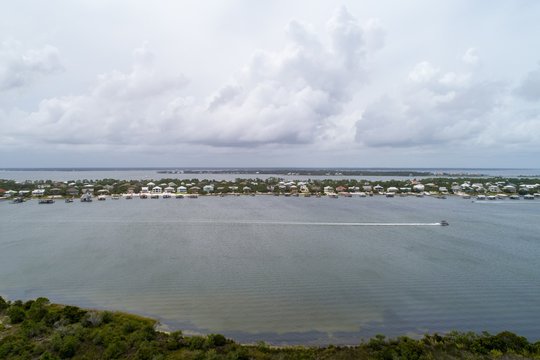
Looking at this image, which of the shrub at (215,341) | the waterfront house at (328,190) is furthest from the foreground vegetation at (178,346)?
the waterfront house at (328,190)

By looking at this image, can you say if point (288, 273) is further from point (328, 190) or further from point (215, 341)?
point (328, 190)

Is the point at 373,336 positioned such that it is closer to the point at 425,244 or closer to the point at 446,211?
the point at 425,244

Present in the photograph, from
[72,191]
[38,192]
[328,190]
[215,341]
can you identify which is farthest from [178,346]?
[38,192]

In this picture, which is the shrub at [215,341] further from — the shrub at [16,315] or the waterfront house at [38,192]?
the waterfront house at [38,192]

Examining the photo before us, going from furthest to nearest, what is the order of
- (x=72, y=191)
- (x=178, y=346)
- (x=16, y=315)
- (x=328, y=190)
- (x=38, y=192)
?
(x=328, y=190)
(x=72, y=191)
(x=38, y=192)
(x=16, y=315)
(x=178, y=346)

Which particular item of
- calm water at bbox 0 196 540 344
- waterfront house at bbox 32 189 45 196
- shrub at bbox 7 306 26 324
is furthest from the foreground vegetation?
waterfront house at bbox 32 189 45 196

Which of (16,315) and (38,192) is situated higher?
(38,192)
